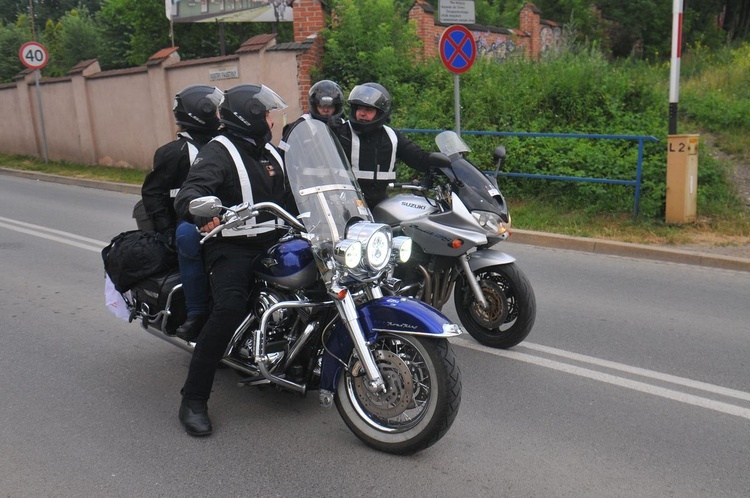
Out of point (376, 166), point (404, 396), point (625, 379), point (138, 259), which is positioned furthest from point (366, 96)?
point (625, 379)

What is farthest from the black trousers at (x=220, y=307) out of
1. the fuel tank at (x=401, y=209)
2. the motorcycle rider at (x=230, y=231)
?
the fuel tank at (x=401, y=209)

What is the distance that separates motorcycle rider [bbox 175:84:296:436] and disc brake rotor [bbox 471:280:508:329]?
6.04 feet

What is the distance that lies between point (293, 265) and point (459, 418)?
1346mm

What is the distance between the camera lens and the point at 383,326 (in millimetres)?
3582

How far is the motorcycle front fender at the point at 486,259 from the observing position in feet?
17.0

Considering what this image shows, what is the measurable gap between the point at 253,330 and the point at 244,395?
2.32ft

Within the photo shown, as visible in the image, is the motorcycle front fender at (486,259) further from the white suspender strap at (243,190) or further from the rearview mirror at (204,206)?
the rearview mirror at (204,206)

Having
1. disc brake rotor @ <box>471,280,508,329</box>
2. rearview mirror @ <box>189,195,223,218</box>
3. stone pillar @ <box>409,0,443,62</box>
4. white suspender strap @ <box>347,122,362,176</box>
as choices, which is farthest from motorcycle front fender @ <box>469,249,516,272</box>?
stone pillar @ <box>409,0,443,62</box>

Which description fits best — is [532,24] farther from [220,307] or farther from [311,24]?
[220,307]

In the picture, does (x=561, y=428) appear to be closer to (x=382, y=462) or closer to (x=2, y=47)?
(x=382, y=462)

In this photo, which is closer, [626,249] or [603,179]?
[626,249]

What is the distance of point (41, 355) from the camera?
17.7ft

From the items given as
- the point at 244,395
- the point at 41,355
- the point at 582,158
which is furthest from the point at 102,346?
the point at 582,158

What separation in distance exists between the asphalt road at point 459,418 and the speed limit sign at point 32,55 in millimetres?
14135
